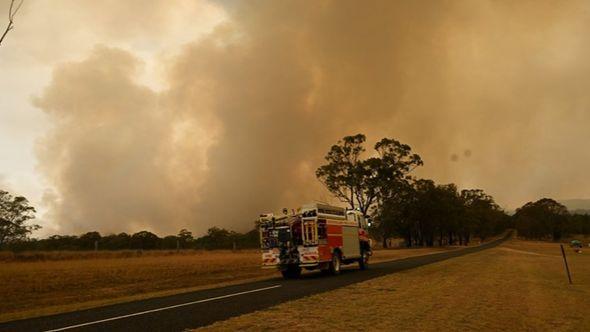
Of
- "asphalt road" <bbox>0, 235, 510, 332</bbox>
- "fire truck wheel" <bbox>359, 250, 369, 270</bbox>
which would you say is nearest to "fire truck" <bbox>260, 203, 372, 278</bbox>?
"fire truck wheel" <bbox>359, 250, 369, 270</bbox>

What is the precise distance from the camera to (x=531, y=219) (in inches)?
6496


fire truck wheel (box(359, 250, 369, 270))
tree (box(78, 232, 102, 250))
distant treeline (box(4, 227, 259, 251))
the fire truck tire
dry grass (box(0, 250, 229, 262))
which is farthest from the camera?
tree (box(78, 232, 102, 250))

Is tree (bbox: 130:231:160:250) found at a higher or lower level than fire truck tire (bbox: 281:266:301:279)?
higher

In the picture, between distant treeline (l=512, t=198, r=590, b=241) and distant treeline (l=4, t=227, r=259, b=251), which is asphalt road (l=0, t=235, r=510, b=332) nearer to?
distant treeline (l=4, t=227, r=259, b=251)

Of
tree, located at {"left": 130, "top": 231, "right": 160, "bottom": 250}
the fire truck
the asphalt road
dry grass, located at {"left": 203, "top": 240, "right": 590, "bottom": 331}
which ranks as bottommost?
dry grass, located at {"left": 203, "top": 240, "right": 590, "bottom": 331}

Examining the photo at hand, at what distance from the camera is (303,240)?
23.9 m

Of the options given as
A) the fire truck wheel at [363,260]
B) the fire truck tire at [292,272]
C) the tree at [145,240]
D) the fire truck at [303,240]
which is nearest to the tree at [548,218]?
the tree at [145,240]

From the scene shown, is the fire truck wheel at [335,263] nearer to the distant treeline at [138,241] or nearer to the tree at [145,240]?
the distant treeline at [138,241]

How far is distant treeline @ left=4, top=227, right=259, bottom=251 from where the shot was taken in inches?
4050

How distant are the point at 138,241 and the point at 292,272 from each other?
361ft

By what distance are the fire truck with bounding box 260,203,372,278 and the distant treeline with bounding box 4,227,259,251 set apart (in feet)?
237

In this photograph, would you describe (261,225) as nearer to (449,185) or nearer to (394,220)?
(394,220)

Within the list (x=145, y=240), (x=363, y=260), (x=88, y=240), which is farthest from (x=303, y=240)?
(x=145, y=240)

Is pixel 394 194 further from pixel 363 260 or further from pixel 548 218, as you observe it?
pixel 548 218
